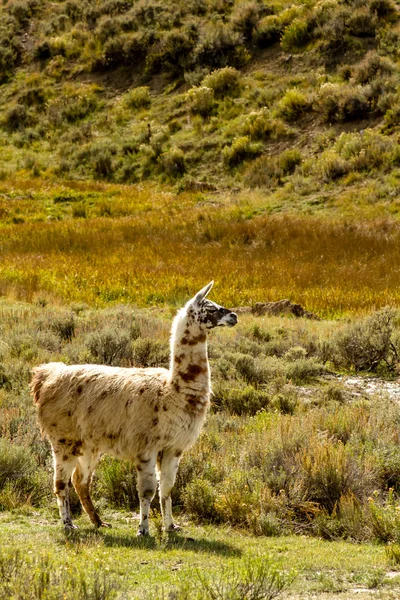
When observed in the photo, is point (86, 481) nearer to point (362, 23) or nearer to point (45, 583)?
point (45, 583)

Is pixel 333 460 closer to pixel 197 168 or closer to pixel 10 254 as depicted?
pixel 10 254

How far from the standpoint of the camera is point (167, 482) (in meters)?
6.52

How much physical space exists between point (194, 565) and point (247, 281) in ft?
41.5

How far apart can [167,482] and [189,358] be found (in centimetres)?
106

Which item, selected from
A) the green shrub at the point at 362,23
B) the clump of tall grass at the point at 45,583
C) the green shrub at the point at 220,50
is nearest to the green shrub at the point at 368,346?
the clump of tall grass at the point at 45,583

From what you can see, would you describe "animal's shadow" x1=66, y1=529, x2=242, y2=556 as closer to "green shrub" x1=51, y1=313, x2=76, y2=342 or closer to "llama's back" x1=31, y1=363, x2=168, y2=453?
"llama's back" x1=31, y1=363, x2=168, y2=453

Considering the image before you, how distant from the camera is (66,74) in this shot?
44906 mm

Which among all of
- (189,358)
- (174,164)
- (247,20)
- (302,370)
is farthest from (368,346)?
(247,20)

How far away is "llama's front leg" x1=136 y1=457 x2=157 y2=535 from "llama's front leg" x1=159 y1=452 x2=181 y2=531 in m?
0.11

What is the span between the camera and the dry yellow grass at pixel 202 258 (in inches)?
671

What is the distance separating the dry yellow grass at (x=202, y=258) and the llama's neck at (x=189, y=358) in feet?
30.3

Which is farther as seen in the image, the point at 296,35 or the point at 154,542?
the point at 296,35

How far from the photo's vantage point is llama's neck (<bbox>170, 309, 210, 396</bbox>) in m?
6.64

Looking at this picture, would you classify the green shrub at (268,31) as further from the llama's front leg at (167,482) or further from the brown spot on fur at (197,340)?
the llama's front leg at (167,482)
